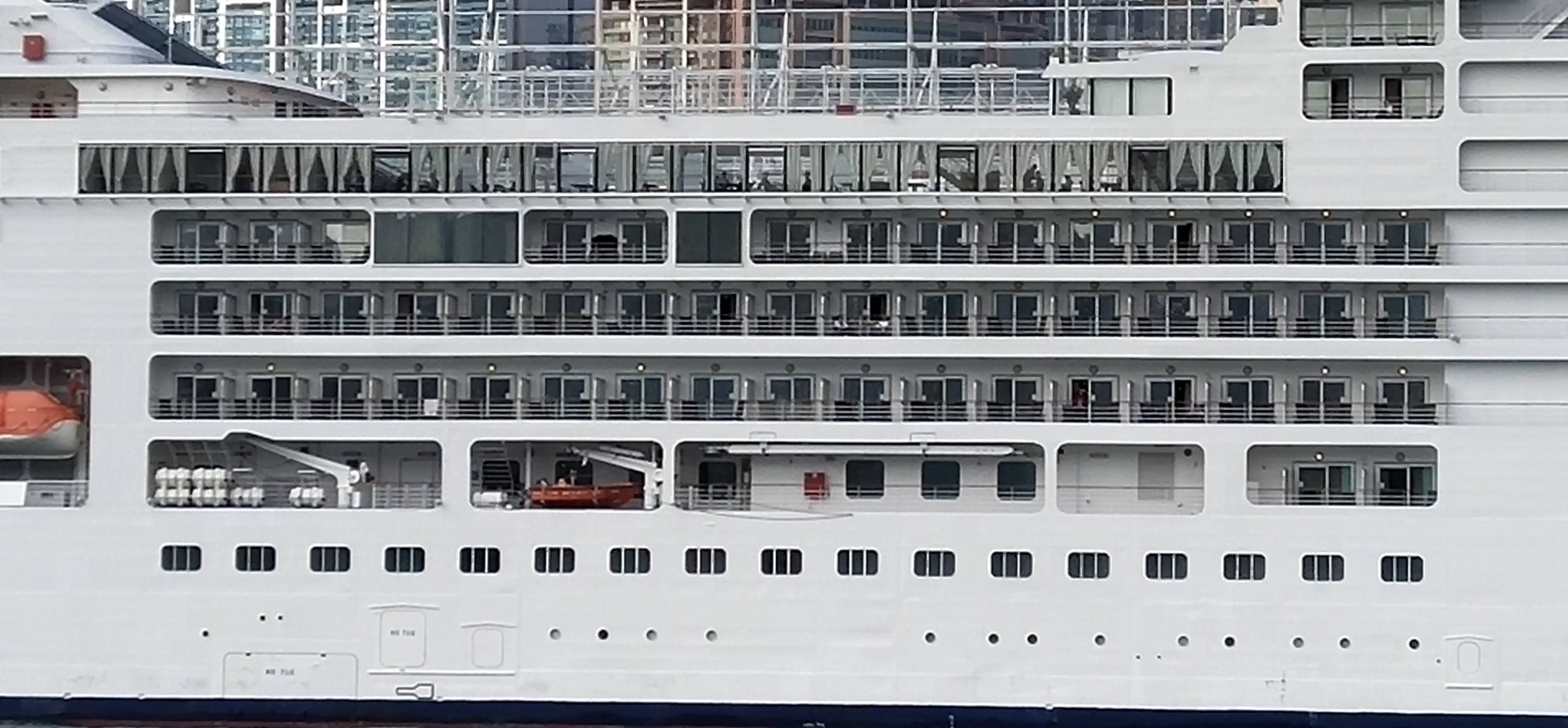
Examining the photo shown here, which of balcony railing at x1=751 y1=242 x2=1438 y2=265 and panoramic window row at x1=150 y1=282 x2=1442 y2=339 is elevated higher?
balcony railing at x1=751 y1=242 x2=1438 y2=265

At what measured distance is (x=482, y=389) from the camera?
24172 millimetres

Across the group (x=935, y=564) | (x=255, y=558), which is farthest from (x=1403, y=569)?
(x=255, y=558)

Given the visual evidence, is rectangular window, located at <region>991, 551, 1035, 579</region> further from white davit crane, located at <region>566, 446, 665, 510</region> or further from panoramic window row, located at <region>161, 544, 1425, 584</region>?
white davit crane, located at <region>566, 446, 665, 510</region>

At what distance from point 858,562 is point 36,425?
29.2ft

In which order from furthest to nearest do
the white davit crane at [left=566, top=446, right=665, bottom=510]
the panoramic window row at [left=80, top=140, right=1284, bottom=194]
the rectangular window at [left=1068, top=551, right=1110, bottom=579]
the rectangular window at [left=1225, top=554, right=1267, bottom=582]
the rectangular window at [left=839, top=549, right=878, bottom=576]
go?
1. the white davit crane at [left=566, top=446, right=665, bottom=510]
2. the panoramic window row at [left=80, top=140, right=1284, bottom=194]
3. the rectangular window at [left=839, top=549, right=878, bottom=576]
4. the rectangular window at [left=1068, top=551, right=1110, bottom=579]
5. the rectangular window at [left=1225, top=554, right=1267, bottom=582]

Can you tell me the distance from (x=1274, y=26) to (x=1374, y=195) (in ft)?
6.85

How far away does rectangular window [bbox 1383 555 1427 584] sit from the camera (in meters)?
22.9

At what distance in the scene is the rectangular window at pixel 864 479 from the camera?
944 inches

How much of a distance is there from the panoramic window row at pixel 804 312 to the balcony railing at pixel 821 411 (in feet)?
2.40

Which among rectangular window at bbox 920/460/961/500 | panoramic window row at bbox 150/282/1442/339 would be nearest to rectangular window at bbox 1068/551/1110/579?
rectangular window at bbox 920/460/961/500

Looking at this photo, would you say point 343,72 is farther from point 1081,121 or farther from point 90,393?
point 1081,121

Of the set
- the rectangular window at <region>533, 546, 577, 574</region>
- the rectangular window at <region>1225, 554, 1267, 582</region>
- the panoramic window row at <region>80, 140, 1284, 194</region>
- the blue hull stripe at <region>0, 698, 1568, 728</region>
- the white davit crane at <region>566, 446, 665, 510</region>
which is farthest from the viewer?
the white davit crane at <region>566, 446, 665, 510</region>

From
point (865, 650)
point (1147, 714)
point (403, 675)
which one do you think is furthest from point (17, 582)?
point (1147, 714)

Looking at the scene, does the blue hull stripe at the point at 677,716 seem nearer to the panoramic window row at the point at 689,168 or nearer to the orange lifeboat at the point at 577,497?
the orange lifeboat at the point at 577,497
